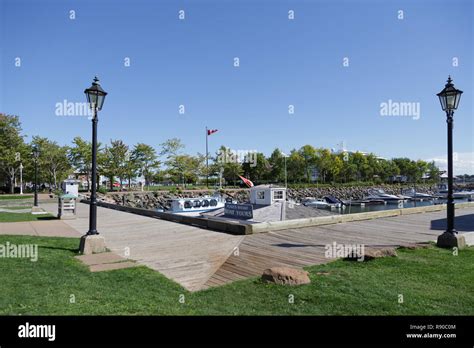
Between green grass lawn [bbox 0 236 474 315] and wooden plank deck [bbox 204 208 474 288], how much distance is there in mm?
855

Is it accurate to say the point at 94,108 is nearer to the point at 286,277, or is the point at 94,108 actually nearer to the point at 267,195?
the point at 286,277

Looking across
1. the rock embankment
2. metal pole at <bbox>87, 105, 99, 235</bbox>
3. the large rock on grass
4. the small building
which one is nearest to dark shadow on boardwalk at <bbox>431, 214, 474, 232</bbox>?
the large rock on grass

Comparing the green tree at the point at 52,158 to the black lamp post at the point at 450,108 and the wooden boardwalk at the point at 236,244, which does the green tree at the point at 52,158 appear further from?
the black lamp post at the point at 450,108

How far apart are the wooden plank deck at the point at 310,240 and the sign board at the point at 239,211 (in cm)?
795

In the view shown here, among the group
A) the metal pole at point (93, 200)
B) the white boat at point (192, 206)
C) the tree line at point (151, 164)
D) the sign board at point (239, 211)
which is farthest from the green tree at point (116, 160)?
the metal pole at point (93, 200)

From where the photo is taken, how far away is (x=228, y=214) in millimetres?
22375

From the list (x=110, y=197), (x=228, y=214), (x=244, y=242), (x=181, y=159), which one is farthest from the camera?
(x=181, y=159)

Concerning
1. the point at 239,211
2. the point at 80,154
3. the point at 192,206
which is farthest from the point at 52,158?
the point at 239,211

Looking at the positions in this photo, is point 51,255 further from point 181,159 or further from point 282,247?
point 181,159

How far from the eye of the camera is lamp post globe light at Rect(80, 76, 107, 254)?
8.53 m

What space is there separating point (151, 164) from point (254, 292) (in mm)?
59166

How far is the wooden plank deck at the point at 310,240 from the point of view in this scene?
23.0ft
